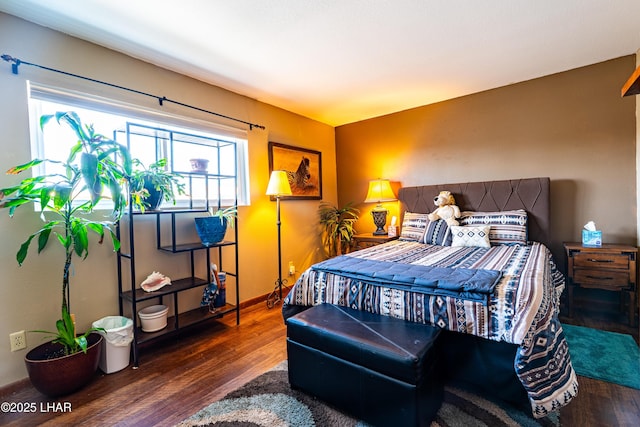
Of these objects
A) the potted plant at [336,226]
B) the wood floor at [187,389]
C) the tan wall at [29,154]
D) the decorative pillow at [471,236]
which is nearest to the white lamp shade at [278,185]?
the tan wall at [29,154]

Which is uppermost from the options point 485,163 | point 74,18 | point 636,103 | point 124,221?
point 74,18

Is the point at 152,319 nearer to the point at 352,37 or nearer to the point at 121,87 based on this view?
the point at 121,87

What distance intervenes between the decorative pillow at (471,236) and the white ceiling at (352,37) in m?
1.54

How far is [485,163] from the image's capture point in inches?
129

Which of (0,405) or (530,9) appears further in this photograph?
(530,9)

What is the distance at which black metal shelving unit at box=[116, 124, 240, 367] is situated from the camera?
215cm

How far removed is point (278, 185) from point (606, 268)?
308 cm

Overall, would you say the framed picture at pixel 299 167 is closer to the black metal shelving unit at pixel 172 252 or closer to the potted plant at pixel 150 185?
the black metal shelving unit at pixel 172 252

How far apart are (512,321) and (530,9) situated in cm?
200

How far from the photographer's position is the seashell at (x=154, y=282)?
228 cm

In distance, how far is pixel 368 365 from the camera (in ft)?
4.54

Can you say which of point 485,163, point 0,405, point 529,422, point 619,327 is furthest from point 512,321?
point 0,405

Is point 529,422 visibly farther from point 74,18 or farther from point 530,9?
point 74,18

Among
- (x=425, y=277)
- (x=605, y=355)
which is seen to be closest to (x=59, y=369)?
(x=425, y=277)
